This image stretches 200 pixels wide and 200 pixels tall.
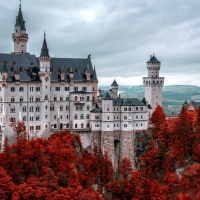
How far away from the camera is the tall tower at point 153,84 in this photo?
379 feet

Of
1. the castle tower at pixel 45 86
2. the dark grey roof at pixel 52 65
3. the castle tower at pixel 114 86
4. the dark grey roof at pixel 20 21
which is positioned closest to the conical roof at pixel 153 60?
the castle tower at pixel 114 86

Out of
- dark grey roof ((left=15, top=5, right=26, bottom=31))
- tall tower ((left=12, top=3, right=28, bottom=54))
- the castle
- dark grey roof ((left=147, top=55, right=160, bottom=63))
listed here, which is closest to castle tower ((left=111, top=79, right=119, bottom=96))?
dark grey roof ((left=147, top=55, right=160, bottom=63))

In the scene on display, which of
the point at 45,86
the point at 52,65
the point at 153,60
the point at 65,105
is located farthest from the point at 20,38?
the point at 153,60

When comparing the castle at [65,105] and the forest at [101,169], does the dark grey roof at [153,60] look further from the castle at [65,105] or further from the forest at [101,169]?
the castle at [65,105]

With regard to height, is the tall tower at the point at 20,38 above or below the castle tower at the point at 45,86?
above

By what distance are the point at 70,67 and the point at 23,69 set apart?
11.2m

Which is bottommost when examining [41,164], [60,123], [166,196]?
[166,196]

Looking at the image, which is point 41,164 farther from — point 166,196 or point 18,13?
point 18,13

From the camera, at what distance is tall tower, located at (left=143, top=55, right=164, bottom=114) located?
11544 cm

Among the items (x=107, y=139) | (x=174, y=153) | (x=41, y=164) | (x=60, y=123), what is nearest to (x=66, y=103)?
(x=60, y=123)

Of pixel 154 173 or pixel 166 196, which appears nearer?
pixel 166 196

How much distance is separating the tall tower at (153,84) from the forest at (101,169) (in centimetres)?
735

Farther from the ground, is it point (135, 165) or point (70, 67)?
point (70, 67)

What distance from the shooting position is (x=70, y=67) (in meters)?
102
